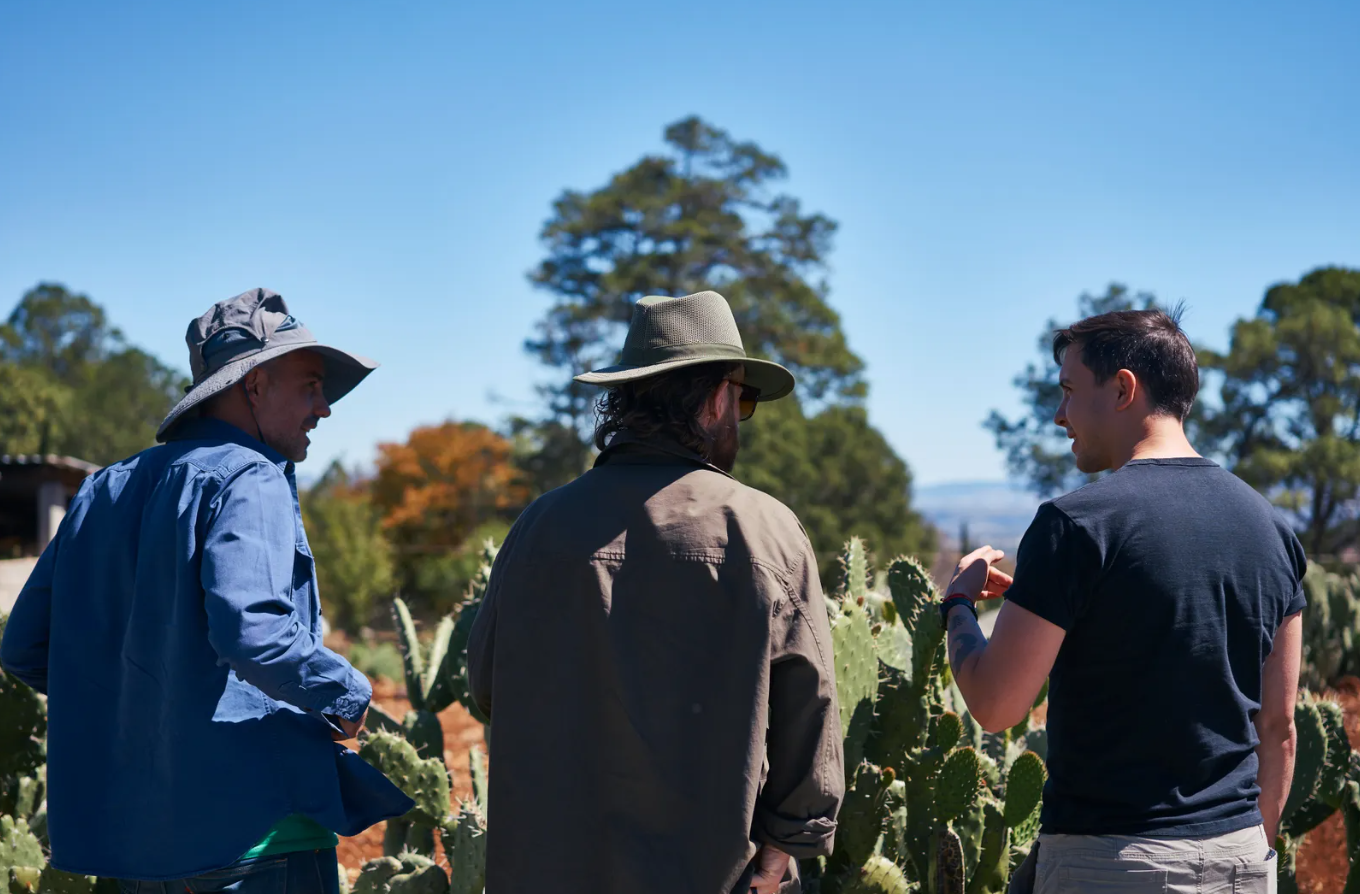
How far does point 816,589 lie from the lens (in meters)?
1.83

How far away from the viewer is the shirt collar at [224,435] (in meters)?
2.21

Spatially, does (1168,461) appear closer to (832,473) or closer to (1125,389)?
(1125,389)

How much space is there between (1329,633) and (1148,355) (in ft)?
25.1

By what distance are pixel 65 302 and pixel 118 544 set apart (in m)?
58.1

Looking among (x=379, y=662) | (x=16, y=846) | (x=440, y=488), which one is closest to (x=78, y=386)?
(x=440, y=488)

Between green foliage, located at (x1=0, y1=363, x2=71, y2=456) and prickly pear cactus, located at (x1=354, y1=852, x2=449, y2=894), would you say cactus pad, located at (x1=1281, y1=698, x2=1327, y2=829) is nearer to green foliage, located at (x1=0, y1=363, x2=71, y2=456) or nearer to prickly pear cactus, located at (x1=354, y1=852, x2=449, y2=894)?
prickly pear cactus, located at (x1=354, y1=852, x2=449, y2=894)

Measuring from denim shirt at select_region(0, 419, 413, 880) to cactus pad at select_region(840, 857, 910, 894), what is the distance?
128cm

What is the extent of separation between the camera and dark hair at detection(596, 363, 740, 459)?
1906mm

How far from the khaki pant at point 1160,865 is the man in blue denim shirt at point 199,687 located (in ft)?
4.00

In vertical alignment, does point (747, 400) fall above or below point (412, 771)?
above

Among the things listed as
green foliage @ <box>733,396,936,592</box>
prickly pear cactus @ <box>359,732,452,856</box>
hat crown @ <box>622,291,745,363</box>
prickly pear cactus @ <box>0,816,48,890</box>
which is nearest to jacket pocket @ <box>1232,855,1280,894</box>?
hat crown @ <box>622,291,745,363</box>

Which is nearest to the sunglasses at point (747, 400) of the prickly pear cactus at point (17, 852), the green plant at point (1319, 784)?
the green plant at point (1319, 784)

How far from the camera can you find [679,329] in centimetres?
194

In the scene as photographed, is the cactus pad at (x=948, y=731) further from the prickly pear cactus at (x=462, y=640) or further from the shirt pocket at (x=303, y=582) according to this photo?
the shirt pocket at (x=303, y=582)
